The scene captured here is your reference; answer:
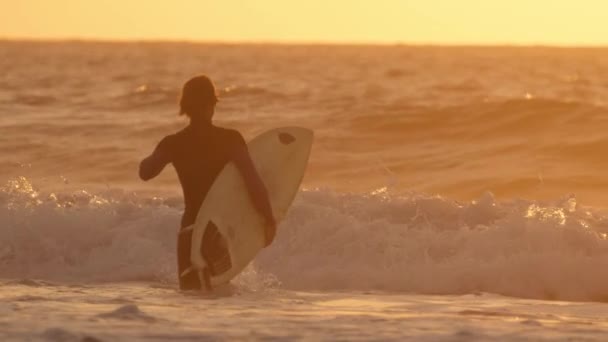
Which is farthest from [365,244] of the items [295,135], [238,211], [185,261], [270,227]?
[185,261]

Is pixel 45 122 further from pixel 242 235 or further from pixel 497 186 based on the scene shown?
pixel 242 235

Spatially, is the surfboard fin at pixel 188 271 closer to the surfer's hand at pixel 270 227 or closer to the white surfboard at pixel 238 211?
the white surfboard at pixel 238 211

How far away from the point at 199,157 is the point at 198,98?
0.36 metres

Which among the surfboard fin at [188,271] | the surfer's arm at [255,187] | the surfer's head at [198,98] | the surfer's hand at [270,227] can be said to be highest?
the surfer's head at [198,98]

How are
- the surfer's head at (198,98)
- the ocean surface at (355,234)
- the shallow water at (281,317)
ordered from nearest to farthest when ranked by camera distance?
the shallow water at (281,317) < the ocean surface at (355,234) < the surfer's head at (198,98)

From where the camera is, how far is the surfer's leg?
730cm

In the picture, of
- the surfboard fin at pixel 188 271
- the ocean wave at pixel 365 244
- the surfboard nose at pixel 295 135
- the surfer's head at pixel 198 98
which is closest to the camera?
the surfer's head at pixel 198 98

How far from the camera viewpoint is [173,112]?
82.7 ft

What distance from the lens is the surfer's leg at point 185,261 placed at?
7.30 meters

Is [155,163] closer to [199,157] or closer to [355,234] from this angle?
[199,157]

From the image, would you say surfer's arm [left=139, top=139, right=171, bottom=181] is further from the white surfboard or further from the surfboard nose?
the surfboard nose

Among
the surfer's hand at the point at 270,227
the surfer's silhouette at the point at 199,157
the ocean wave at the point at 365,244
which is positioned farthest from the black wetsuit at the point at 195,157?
the ocean wave at the point at 365,244

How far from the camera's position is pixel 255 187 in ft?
23.9

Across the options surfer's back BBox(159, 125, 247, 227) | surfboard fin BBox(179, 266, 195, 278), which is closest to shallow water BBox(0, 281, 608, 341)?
surfboard fin BBox(179, 266, 195, 278)
